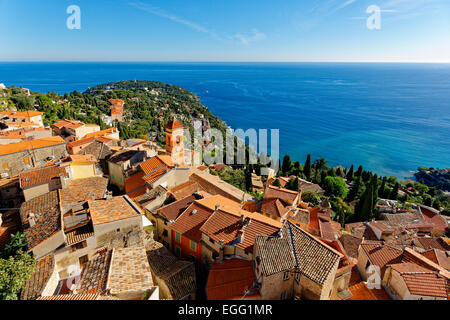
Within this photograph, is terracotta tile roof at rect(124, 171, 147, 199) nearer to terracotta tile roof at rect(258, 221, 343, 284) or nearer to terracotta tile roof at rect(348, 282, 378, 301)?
terracotta tile roof at rect(258, 221, 343, 284)

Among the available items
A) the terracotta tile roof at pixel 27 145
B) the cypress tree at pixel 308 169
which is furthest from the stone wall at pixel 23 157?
the cypress tree at pixel 308 169

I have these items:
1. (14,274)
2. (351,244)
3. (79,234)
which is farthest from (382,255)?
(14,274)

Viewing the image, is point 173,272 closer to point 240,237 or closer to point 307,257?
point 240,237

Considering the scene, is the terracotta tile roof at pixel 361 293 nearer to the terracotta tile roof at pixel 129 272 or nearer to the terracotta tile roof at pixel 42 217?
the terracotta tile roof at pixel 129 272
